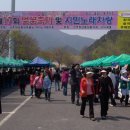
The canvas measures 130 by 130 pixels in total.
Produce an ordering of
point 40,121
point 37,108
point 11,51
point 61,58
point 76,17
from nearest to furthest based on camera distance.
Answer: point 40,121, point 37,108, point 76,17, point 11,51, point 61,58

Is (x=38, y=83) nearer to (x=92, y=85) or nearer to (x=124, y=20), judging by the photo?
(x=124, y=20)

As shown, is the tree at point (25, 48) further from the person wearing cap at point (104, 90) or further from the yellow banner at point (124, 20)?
the person wearing cap at point (104, 90)

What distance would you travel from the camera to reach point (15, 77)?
4400 cm

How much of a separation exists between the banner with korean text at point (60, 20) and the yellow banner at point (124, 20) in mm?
241

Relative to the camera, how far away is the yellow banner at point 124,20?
82.5 feet

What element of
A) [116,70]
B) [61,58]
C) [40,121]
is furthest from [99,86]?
[61,58]

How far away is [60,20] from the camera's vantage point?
2591 cm

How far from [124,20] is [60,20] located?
370 centimetres

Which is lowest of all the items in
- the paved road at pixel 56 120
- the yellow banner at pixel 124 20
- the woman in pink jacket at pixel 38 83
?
the paved road at pixel 56 120

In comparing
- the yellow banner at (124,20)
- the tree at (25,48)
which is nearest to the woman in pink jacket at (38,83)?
the yellow banner at (124,20)

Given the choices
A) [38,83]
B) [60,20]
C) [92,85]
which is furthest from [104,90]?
[60,20]

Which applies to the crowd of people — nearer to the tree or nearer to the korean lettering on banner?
the korean lettering on banner

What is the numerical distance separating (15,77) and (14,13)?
59.9 feet

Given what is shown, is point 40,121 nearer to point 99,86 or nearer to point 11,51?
point 99,86
